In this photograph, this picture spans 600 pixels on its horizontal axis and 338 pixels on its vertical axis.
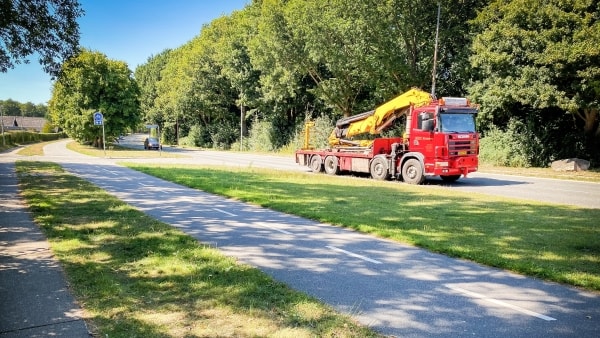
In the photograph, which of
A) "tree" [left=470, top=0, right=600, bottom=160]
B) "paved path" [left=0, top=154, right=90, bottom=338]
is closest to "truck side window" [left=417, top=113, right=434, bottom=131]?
"tree" [left=470, top=0, right=600, bottom=160]

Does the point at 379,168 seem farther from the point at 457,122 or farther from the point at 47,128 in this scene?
the point at 47,128

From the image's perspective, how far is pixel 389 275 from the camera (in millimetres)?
5723

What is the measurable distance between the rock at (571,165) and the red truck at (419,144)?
8944 millimetres

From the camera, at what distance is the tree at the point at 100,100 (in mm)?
47344

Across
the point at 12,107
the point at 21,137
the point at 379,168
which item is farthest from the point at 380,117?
the point at 12,107

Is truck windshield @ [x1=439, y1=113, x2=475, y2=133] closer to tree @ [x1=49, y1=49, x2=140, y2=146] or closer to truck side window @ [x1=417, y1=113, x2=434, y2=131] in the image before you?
truck side window @ [x1=417, y1=113, x2=434, y2=131]

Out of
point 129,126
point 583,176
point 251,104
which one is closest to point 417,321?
point 583,176

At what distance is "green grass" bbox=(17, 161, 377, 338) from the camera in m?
4.12

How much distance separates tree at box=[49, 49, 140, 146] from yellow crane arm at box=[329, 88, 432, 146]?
35514 millimetres

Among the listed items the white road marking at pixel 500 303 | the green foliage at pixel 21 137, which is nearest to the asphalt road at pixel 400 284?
the white road marking at pixel 500 303

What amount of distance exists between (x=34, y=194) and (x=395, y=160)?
13.4 m

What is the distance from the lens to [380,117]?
1966 centimetres

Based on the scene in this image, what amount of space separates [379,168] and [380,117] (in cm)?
259

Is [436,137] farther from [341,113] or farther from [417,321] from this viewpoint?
[341,113]
